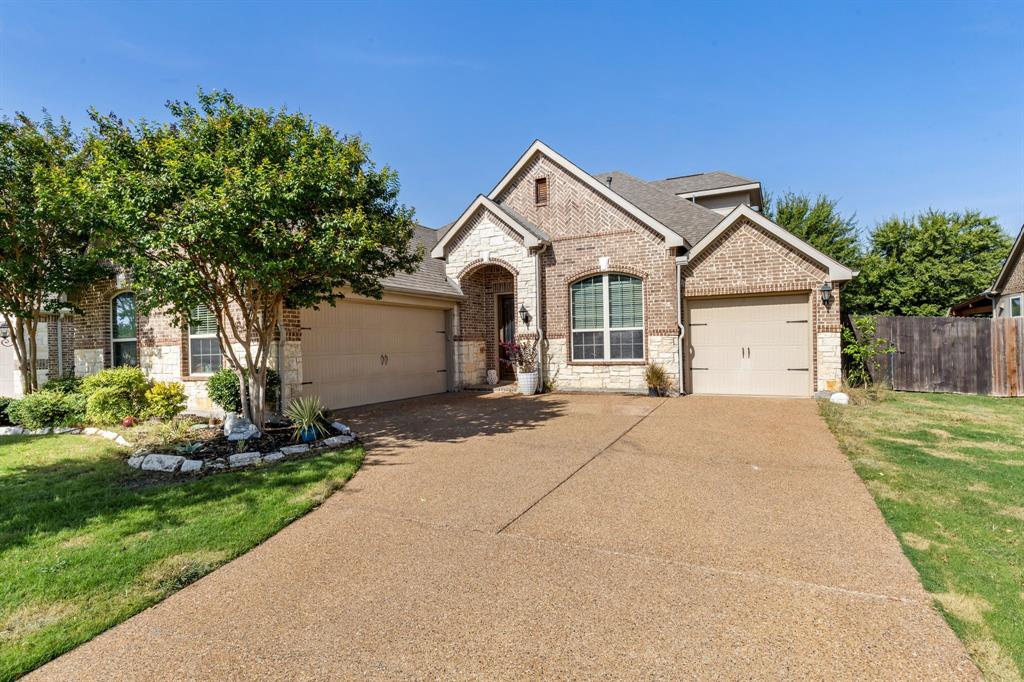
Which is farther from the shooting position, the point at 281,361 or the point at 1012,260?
the point at 1012,260

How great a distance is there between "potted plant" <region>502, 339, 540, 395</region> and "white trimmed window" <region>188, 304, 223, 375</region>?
660 centimetres

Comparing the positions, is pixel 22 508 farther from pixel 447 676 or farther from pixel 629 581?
pixel 629 581

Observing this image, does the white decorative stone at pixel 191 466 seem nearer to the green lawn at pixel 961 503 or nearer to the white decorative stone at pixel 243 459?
the white decorative stone at pixel 243 459

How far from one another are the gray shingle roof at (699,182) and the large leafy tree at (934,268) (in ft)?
29.9

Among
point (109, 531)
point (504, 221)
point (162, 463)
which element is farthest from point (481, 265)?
point (109, 531)

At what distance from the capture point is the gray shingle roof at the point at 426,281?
11984 millimetres

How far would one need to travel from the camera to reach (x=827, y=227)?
25.6 metres

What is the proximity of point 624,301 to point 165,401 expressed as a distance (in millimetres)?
10001

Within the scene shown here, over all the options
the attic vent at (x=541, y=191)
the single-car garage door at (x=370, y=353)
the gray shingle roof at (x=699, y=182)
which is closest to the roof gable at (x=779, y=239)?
the attic vent at (x=541, y=191)

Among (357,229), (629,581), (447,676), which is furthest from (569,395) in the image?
(447,676)

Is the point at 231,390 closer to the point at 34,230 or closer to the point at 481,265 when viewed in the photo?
the point at 34,230

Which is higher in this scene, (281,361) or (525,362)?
(281,361)

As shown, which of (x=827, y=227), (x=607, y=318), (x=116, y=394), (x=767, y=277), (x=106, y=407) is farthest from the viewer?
(x=827, y=227)

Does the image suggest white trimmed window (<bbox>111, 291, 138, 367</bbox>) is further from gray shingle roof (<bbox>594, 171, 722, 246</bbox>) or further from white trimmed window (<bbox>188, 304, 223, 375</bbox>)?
gray shingle roof (<bbox>594, 171, 722, 246</bbox>)
